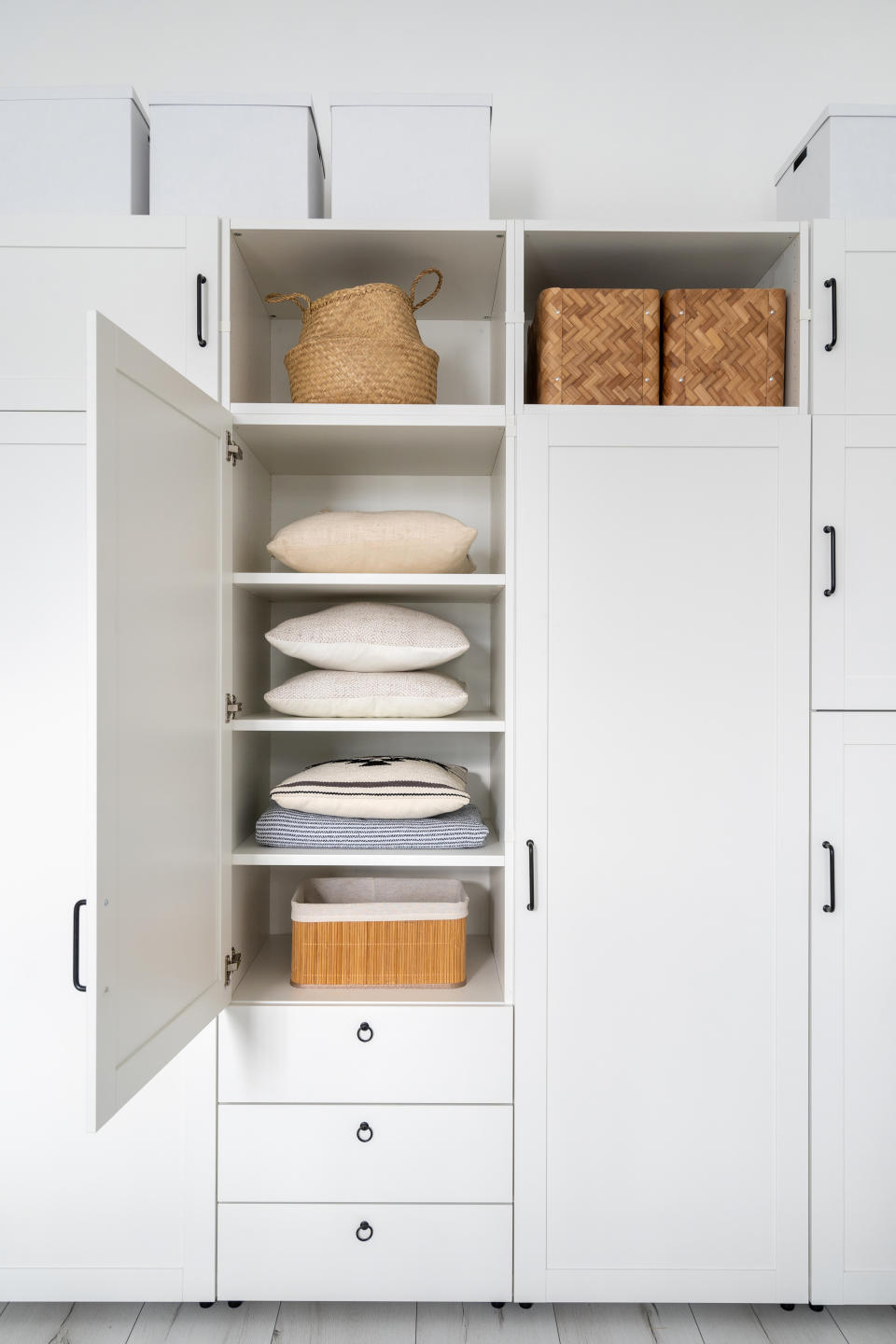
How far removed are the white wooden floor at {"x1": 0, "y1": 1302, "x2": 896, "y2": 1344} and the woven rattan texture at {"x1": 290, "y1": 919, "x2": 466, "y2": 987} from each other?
0.66 meters

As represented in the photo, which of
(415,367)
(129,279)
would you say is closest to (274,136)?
(129,279)

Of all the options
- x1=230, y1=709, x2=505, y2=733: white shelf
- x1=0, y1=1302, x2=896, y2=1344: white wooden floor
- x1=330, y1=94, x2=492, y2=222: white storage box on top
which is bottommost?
x1=0, y1=1302, x2=896, y2=1344: white wooden floor

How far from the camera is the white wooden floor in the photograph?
1.63m

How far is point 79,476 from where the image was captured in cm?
161

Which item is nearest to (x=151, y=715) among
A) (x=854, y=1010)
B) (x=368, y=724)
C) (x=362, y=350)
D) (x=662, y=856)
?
(x=368, y=724)

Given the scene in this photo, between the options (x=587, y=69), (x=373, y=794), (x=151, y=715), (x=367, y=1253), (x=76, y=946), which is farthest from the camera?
(x=587, y=69)

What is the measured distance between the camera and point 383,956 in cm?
173

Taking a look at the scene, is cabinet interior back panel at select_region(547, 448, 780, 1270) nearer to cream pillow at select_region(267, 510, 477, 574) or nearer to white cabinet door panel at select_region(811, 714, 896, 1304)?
white cabinet door panel at select_region(811, 714, 896, 1304)

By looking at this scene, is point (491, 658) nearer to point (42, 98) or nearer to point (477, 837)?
point (477, 837)

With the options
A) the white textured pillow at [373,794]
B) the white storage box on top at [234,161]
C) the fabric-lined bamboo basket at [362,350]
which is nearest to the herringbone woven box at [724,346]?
the fabric-lined bamboo basket at [362,350]

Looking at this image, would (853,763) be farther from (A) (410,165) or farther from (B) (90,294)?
(B) (90,294)

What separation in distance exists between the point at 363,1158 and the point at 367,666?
0.98 m

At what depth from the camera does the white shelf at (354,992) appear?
1660 mm

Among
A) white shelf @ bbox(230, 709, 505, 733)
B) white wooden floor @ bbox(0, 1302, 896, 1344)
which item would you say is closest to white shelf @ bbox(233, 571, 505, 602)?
white shelf @ bbox(230, 709, 505, 733)
